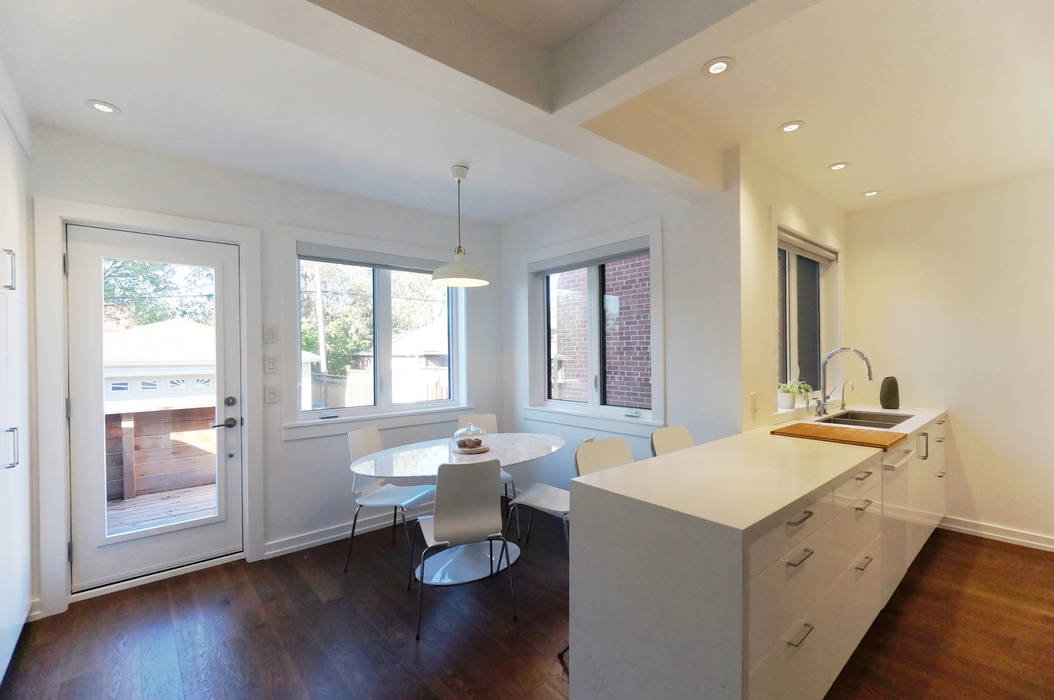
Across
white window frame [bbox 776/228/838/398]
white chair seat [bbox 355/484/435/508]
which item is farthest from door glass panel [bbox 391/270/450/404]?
white window frame [bbox 776/228/838/398]

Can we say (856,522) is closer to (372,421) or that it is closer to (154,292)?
(372,421)

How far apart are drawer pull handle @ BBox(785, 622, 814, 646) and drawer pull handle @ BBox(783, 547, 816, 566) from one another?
0.67 ft

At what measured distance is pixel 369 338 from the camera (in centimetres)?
365

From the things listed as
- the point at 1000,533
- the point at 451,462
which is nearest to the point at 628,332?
the point at 451,462

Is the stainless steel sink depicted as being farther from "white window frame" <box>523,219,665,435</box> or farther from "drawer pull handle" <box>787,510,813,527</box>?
"drawer pull handle" <box>787,510,813,527</box>

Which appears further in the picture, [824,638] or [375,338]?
[375,338]

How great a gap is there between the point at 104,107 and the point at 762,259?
11.7 ft

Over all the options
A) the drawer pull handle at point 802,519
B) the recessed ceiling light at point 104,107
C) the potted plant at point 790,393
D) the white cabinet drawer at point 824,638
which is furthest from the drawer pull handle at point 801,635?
the recessed ceiling light at point 104,107

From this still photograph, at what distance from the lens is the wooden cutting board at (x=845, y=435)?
208 cm

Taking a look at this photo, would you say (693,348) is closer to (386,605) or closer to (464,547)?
(464,547)

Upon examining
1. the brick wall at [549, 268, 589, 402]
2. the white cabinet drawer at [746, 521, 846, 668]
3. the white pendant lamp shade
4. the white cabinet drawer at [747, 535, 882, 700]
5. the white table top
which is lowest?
the white cabinet drawer at [747, 535, 882, 700]

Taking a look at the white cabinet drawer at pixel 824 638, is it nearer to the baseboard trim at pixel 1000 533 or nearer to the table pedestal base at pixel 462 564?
the table pedestal base at pixel 462 564

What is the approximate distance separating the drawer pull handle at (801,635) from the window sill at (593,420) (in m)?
1.60

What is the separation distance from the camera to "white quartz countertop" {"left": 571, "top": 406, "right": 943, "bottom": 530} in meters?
1.33
